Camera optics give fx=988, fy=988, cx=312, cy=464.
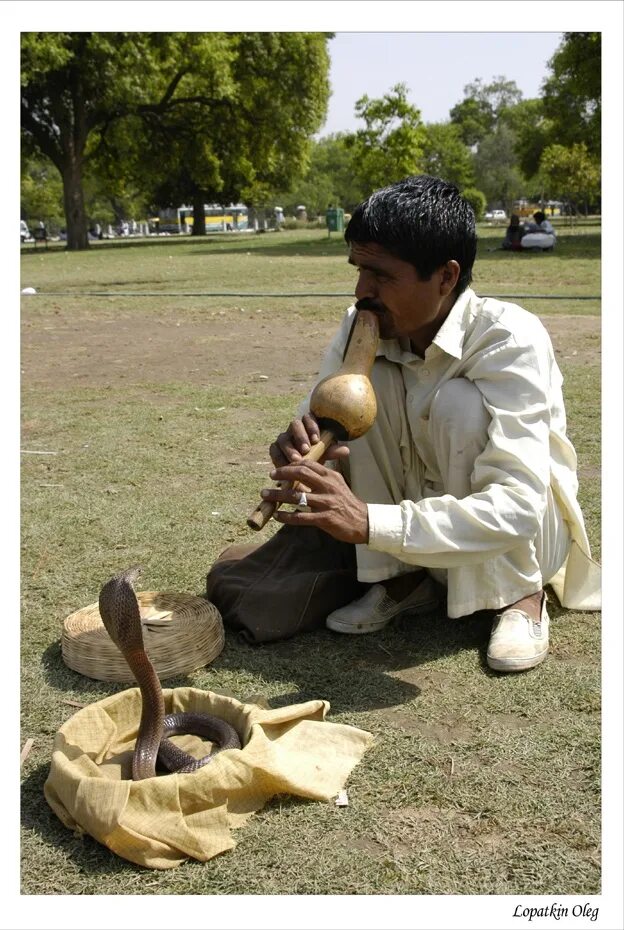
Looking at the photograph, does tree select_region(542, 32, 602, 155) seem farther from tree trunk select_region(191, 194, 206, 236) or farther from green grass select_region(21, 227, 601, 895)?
green grass select_region(21, 227, 601, 895)

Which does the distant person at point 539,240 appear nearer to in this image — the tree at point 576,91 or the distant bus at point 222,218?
the tree at point 576,91

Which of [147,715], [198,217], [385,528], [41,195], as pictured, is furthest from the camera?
[41,195]

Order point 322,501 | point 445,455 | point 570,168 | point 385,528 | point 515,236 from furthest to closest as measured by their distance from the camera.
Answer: point 570,168, point 515,236, point 445,455, point 385,528, point 322,501

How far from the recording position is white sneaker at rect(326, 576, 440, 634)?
3.30 m

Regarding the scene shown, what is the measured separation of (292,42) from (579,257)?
605 inches

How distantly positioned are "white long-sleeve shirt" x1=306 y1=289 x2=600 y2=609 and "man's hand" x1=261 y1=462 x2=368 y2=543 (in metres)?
0.06

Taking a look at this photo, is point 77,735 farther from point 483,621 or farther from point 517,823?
point 483,621

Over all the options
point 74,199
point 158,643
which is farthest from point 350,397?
point 74,199

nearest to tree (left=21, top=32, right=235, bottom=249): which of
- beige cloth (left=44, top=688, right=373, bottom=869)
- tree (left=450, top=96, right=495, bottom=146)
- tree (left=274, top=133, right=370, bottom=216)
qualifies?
beige cloth (left=44, top=688, right=373, bottom=869)

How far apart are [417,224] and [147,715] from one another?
1.52m

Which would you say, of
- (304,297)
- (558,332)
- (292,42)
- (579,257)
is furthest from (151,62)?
(558,332)

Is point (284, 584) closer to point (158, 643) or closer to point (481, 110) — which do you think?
point (158, 643)

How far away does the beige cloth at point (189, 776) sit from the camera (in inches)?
85.7

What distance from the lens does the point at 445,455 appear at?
3.06m
